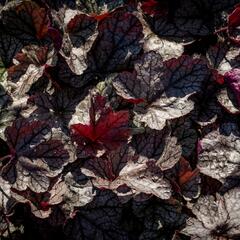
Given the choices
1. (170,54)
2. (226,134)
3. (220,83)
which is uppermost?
(170,54)

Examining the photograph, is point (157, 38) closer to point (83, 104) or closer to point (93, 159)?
point (83, 104)

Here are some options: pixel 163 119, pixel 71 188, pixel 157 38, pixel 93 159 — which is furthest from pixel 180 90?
pixel 71 188

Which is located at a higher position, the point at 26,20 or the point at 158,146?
the point at 26,20

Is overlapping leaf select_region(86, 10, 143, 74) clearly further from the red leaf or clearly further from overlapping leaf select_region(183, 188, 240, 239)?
overlapping leaf select_region(183, 188, 240, 239)

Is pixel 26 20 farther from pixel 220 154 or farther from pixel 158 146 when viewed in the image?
pixel 220 154

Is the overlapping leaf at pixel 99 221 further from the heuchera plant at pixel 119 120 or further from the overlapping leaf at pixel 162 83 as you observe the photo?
the overlapping leaf at pixel 162 83

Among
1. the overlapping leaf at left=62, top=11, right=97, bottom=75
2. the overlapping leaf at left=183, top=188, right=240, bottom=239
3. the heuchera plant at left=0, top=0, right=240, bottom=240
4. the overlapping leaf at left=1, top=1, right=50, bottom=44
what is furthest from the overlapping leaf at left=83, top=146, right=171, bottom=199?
the overlapping leaf at left=1, top=1, right=50, bottom=44

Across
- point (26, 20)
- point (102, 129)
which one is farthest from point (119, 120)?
point (26, 20)
